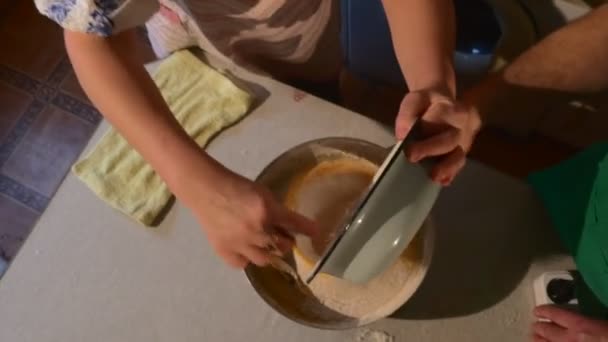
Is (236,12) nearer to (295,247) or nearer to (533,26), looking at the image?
(295,247)

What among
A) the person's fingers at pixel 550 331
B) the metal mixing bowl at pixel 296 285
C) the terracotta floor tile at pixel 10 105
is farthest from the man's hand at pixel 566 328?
the terracotta floor tile at pixel 10 105

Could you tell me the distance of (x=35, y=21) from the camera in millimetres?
1328

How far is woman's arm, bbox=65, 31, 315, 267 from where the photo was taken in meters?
0.51

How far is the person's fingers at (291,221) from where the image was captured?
501 millimetres

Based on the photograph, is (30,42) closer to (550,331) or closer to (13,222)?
(13,222)

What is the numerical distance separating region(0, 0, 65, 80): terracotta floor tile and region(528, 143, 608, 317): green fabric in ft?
3.30

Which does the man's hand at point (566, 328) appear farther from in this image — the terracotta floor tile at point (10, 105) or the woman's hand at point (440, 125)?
the terracotta floor tile at point (10, 105)

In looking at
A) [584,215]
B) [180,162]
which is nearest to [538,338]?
[584,215]

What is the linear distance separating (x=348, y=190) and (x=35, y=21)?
1020 millimetres

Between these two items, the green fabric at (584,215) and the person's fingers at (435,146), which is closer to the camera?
the person's fingers at (435,146)

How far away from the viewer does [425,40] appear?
558mm

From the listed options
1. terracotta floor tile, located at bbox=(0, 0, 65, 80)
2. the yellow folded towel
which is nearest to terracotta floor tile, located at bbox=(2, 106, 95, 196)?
terracotta floor tile, located at bbox=(0, 0, 65, 80)

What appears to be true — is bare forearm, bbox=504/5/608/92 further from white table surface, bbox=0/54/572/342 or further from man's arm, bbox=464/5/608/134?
white table surface, bbox=0/54/572/342

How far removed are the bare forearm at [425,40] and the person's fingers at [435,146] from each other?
73 millimetres
